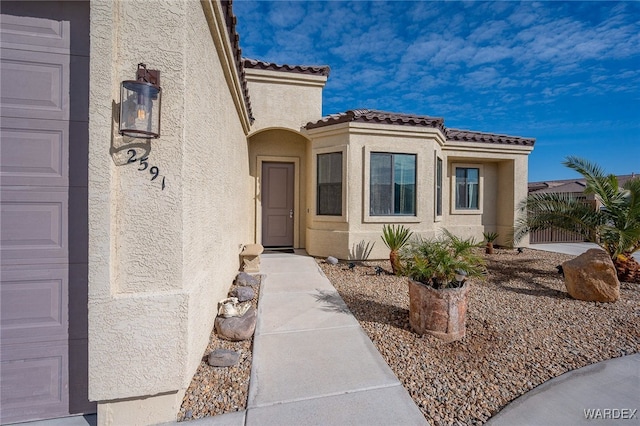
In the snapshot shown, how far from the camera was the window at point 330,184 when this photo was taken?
28.1 ft

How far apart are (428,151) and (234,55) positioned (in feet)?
21.9

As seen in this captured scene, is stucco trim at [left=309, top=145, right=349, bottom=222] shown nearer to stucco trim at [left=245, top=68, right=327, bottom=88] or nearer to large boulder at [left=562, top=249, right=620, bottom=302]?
stucco trim at [left=245, top=68, right=327, bottom=88]

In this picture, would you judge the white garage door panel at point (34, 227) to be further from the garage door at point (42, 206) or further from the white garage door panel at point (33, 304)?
the white garage door panel at point (33, 304)

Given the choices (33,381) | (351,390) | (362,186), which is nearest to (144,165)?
(33,381)

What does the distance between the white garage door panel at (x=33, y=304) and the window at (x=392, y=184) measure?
7.30 metres

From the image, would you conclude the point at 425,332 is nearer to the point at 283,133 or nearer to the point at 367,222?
the point at 367,222

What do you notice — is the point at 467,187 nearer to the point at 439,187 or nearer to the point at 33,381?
the point at 439,187

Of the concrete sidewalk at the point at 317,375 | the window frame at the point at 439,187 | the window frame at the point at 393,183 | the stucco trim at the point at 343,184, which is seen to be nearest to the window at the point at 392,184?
the window frame at the point at 393,183

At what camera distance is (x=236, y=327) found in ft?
12.3

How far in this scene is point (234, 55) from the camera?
4387 mm

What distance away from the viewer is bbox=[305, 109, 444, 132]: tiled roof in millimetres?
8078

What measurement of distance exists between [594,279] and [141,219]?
7.79 metres

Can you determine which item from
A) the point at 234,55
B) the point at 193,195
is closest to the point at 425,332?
the point at 193,195

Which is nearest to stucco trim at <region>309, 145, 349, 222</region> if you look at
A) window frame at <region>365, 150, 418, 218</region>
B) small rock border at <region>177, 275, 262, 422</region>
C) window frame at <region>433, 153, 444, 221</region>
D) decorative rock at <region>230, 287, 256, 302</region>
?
window frame at <region>365, 150, 418, 218</region>
